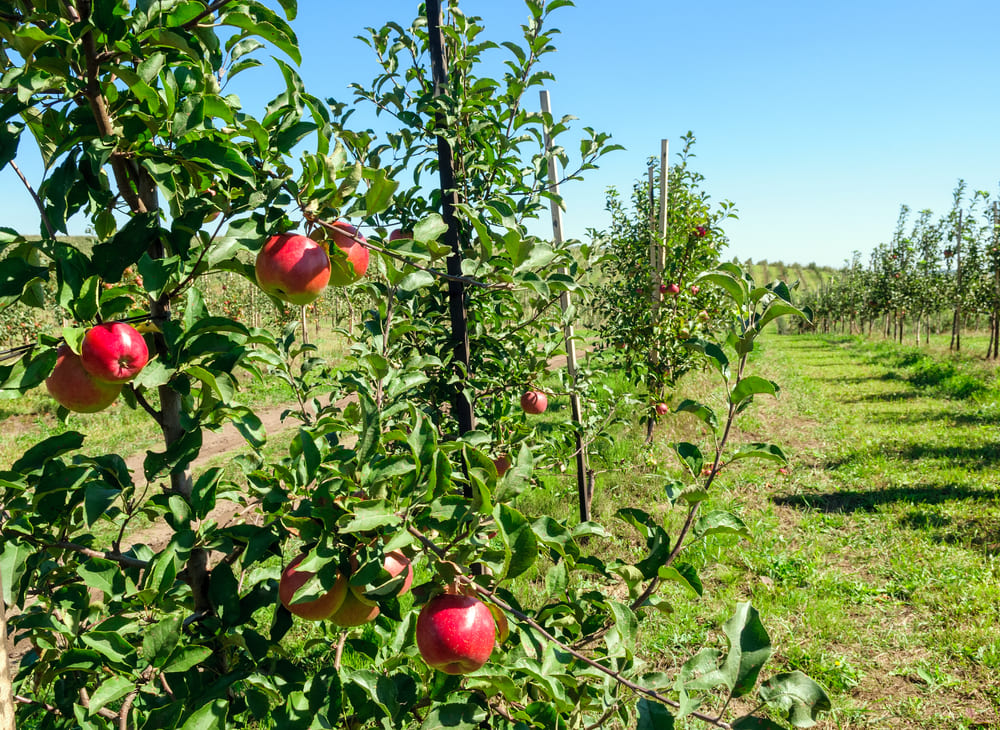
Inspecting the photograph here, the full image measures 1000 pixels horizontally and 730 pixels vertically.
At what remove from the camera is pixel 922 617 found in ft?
11.8

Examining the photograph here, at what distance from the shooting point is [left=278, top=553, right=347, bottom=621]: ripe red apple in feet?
3.54

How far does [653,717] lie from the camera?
93cm

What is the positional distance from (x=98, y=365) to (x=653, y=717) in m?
1.08

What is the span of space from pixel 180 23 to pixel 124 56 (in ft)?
0.41

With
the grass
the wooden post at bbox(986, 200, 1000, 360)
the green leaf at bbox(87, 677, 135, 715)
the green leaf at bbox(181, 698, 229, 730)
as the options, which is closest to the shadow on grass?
the grass

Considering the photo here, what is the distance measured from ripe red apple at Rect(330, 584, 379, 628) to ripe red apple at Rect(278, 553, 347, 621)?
3 centimetres

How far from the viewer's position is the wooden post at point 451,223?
224 cm

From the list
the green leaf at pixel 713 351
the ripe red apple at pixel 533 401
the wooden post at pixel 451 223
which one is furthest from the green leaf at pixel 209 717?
the ripe red apple at pixel 533 401

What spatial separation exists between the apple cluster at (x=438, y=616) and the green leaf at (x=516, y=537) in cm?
13

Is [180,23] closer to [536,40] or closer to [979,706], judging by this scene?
[536,40]

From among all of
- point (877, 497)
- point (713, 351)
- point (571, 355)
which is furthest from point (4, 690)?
point (877, 497)

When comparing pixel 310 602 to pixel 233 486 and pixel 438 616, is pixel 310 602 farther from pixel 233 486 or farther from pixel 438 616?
pixel 233 486

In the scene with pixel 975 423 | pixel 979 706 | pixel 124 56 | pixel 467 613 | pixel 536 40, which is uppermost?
pixel 536 40

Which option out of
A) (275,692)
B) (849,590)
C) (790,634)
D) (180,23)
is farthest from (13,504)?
(849,590)
